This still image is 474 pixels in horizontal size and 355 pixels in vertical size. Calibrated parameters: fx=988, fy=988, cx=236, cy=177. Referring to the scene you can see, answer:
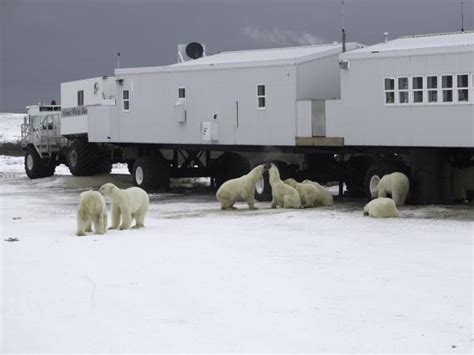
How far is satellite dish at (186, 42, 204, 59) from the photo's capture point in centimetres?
3447

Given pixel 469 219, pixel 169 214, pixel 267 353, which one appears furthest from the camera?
pixel 169 214

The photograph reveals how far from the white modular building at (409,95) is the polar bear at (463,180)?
1.38 m

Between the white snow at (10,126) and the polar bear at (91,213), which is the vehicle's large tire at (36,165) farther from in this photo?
the white snow at (10,126)

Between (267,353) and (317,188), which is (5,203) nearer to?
(317,188)

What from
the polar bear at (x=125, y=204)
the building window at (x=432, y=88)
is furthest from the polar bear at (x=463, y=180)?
the polar bear at (x=125, y=204)

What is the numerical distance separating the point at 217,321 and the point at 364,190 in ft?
57.6

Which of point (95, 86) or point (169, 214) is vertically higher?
point (95, 86)

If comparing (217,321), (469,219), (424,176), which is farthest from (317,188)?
(217,321)

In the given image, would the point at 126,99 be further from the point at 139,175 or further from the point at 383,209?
the point at 383,209

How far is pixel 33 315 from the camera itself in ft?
33.1

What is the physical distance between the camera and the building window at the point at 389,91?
24.2 meters

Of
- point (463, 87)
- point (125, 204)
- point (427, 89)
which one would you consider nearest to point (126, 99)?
point (427, 89)

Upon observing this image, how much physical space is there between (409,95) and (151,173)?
1074cm

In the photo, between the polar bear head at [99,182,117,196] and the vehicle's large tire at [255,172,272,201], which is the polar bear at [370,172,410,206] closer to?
the vehicle's large tire at [255,172,272,201]
